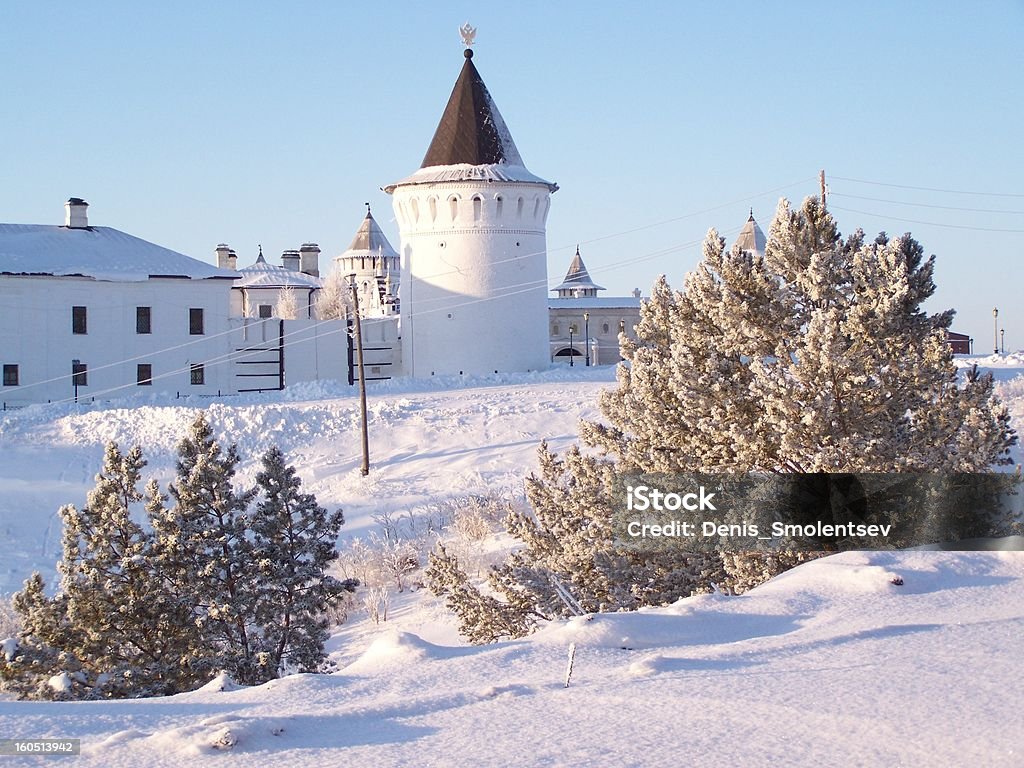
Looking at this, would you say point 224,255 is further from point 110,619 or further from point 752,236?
point 110,619

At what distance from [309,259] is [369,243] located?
3.61 metres

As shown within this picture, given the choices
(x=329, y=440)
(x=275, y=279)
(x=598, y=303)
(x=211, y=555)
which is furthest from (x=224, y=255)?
(x=211, y=555)

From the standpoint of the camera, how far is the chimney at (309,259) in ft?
214

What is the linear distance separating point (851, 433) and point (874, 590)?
4.58 meters

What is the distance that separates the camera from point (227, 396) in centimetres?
3175

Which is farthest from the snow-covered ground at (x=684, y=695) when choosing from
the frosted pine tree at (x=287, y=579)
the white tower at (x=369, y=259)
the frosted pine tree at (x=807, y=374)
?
the white tower at (x=369, y=259)

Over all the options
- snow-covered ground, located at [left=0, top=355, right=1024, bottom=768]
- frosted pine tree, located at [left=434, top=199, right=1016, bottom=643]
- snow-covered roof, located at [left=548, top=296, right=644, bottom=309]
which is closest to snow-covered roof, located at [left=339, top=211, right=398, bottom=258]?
snow-covered roof, located at [left=548, top=296, right=644, bottom=309]

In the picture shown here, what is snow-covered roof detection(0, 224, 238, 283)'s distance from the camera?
112 feet

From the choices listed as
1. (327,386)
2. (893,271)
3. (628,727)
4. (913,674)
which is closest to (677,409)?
(893,271)

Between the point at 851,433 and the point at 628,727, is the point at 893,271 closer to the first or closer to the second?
the point at 851,433

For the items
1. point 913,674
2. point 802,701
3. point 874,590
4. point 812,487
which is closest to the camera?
point 802,701

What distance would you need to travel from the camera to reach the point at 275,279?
59250mm

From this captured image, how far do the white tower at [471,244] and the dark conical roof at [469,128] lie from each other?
30 mm

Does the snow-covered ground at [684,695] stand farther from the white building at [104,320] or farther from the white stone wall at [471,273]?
the white building at [104,320]
